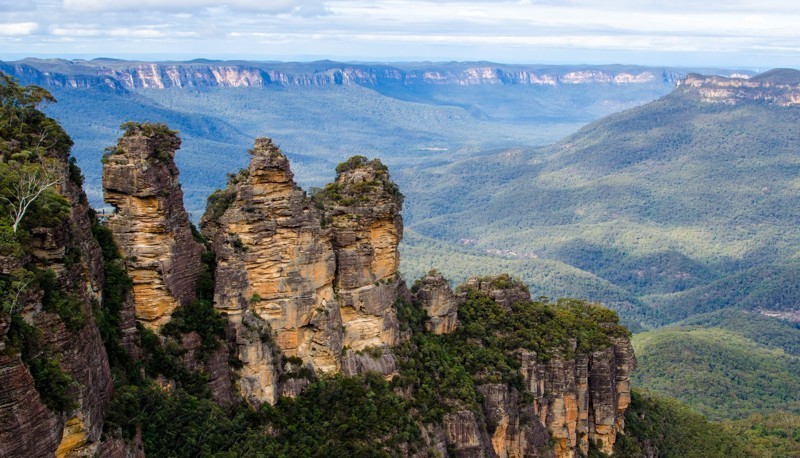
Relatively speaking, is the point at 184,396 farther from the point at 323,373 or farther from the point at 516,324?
the point at 516,324

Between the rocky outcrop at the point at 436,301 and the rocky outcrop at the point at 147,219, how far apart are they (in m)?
16.0

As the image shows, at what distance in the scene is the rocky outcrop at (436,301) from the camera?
46219 millimetres

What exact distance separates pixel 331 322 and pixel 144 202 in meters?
10.1

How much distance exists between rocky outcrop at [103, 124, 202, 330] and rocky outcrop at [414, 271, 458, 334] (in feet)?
52.4

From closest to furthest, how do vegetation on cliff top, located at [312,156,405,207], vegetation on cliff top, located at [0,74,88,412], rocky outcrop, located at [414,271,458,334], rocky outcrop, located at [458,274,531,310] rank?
vegetation on cliff top, located at [0,74,88,412], vegetation on cliff top, located at [312,156,405,207], rocky outcrop, located at [414,271,458,334], rocky outcrop, located at [458,274,531,310]

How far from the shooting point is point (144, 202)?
32.4 metres

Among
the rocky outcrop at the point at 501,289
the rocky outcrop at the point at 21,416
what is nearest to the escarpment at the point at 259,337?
the rocky outcrop at the point at 21,416

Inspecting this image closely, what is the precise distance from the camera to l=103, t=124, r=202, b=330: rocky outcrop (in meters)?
32.1

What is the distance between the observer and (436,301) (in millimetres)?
46344

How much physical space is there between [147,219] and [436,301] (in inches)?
724

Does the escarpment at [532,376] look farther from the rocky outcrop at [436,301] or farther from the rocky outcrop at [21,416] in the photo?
the rocky outcrop at [21,416]

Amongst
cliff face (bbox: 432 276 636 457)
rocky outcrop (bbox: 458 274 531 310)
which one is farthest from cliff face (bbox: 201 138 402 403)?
rocky outcrop (bbox: 458 274 531 310)

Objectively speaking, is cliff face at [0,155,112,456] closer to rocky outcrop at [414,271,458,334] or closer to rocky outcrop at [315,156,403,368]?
rocky outcrop at [315,156,403,368]

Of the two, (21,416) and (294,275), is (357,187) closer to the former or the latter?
(294,275)
